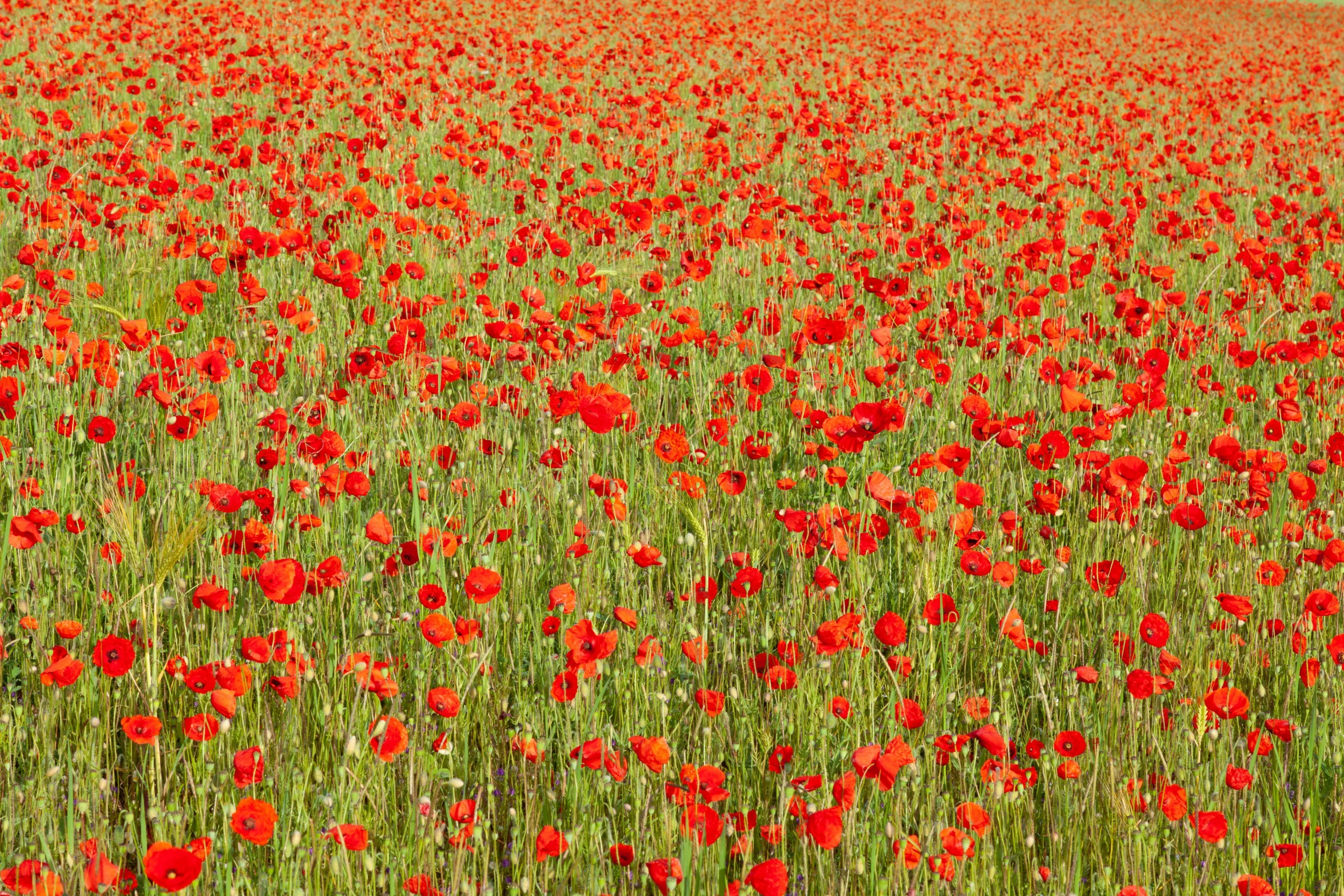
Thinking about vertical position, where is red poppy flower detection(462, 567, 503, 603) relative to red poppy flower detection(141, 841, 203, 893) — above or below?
above

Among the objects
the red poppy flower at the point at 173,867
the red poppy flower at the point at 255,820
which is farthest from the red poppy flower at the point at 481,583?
the red poppy flower at the point at 173,867

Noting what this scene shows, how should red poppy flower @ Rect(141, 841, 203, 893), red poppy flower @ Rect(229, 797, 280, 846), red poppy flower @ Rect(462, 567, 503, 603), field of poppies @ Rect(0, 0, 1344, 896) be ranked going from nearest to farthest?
1. red poppy flower @ Rect(141, 841, 203, 893)
2. red poppy flower @ Rect(229, 797, 280, 846)
3. field of poppies @ Rect(0, 0, 1344, 896)
4. red poppy flower @ Rect(462, 567, 503, 603)

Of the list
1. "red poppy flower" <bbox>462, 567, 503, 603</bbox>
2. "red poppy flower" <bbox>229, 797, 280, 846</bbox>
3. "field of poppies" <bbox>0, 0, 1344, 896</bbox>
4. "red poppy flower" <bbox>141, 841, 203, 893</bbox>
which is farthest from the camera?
"red poppy flower" <bbox>462, 567, 503, 603</bbox>

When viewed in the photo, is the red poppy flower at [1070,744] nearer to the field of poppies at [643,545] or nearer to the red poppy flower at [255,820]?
the field of poppies at [643,545]

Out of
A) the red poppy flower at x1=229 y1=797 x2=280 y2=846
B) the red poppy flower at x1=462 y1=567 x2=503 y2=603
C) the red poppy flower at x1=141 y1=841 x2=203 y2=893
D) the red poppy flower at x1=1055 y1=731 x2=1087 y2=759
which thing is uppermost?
the red poppy flower at x1=462 y1=567 x2=503 y2=603

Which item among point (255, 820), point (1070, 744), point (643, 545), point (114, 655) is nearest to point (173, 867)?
point (255, 820)

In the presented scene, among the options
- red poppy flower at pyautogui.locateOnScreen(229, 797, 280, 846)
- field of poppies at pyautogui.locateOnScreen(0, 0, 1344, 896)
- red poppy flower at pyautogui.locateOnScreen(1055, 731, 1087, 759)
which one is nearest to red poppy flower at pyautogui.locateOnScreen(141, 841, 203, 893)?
field of poppies at pyautogui.locateOnScreen(0, 0, 1344, 896)

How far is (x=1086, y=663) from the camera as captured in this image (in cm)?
245

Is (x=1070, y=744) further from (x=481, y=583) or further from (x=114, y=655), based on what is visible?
(x=114, y=655)

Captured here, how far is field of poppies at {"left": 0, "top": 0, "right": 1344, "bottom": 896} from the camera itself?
6.01ft

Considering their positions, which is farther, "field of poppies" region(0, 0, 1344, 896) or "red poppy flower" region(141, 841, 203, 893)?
"field of poppies" region(0, 0, 1344, 896)

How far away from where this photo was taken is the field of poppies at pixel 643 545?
6.01ft

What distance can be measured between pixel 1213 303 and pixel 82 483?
4925 millimetres

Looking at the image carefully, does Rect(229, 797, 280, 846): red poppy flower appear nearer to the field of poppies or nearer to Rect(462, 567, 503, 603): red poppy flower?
the field of poppies
